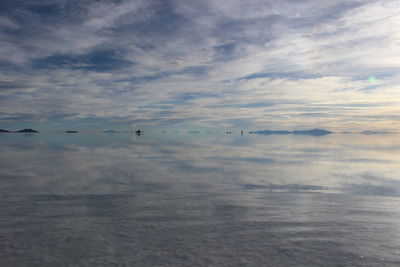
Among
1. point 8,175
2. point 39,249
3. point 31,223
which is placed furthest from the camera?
point 8,175

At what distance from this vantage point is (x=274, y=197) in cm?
1443

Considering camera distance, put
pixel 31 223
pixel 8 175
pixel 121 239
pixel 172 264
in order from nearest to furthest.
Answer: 1. pixel 172 264
2. pixel 121 239
3. pixel 31 223
4. pixel 8 175

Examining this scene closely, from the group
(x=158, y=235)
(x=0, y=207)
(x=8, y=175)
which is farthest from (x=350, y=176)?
(x=8, y=175)

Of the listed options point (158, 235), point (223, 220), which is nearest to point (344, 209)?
point (223, 220)

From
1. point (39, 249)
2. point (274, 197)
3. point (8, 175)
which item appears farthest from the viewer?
point (8, 175)

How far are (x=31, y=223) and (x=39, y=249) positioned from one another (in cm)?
250

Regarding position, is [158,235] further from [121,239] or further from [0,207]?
[0,207]

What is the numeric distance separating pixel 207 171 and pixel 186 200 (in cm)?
927

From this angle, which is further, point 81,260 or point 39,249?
point 39,249

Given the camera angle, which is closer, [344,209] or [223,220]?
[223,220]

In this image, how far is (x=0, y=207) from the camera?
39.3 ft

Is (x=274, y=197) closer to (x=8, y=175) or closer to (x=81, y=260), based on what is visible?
(x=81, y=260)

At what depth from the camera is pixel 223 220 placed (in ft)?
35.1

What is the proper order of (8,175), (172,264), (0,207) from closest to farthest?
(172,264), (0,207), (8,175)
